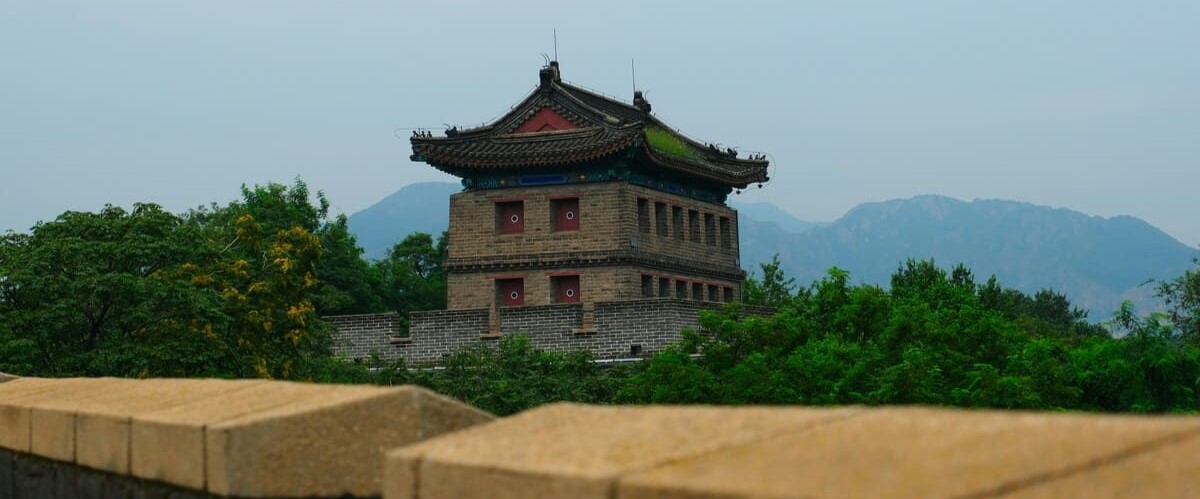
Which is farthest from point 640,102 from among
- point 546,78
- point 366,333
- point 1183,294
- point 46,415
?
point 46,415

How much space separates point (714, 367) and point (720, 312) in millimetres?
2384

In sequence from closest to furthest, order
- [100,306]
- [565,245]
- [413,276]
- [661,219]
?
1. [100,306]
2. [565,245]
3. [661,219]
4. [413,276]

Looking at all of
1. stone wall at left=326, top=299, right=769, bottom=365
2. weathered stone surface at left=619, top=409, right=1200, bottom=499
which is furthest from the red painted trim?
weathered stone surface at left=619, top=409, right=1200, bottom=499

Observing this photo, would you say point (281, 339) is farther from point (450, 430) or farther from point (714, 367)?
point (450, 430)

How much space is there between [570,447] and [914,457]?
759 millimetres

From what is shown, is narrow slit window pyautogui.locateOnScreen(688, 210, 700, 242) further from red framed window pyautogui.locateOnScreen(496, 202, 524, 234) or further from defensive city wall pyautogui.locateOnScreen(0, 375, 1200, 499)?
defensive city wall pyautogui.locateOnScreen(0, 375, 1200, 499)

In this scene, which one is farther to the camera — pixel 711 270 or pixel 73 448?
pixel 711 270

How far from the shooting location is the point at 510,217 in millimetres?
33312

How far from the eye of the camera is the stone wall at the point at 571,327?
2766cm

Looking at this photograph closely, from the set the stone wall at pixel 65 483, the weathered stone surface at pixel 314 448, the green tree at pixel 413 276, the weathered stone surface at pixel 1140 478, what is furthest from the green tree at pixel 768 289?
the weathered stone surface at pixel 1140 478

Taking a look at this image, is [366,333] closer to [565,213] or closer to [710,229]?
[565,213]

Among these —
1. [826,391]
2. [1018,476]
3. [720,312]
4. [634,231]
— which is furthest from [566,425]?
[634,231]

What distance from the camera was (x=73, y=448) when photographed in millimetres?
4742

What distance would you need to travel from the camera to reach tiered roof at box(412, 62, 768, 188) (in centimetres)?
3203
